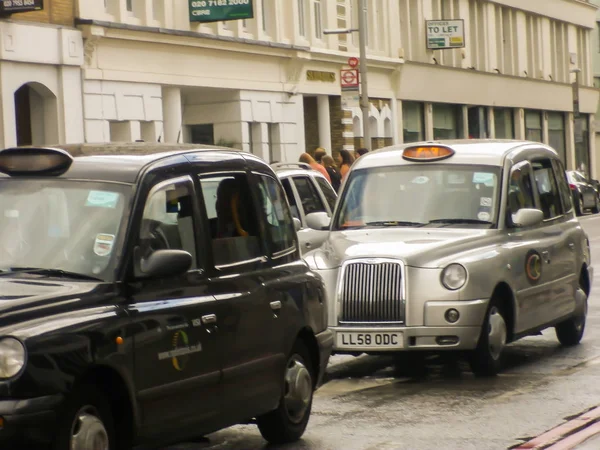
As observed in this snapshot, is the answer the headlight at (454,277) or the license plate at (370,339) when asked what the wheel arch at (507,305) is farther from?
the license plate at (370,339)

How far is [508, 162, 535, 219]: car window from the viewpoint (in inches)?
523

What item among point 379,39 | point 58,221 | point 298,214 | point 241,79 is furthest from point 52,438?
point 379,39

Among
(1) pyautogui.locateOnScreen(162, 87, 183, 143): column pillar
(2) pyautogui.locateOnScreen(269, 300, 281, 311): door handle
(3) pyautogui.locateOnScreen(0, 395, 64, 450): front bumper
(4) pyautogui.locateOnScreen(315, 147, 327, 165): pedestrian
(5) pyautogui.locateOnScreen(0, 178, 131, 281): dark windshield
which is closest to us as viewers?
(3) pyautogui.locateOnScreen(0, 395, 64, 450): front bumper

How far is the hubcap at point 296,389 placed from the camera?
909 centimetres

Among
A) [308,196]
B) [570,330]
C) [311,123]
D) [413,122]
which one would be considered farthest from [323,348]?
[413,122]

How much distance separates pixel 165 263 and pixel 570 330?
7.57 meters

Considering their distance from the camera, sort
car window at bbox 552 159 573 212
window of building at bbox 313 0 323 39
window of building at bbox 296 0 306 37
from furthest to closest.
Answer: window of building at bbox 313 0 323 39
window of building at bbox 296 0 306 37
car window at bbox 552 159 573 212

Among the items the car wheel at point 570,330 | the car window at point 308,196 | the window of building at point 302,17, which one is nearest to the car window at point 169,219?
the car wheel at point 570,330

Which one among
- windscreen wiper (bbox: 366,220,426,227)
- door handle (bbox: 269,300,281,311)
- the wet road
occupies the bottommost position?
the wet road

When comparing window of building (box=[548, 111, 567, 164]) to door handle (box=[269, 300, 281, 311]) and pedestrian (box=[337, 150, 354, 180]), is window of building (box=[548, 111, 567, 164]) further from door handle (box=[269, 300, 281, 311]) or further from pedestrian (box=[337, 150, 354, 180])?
door handle (box=[269, 300, 281, 311])

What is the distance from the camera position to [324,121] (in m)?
45.2

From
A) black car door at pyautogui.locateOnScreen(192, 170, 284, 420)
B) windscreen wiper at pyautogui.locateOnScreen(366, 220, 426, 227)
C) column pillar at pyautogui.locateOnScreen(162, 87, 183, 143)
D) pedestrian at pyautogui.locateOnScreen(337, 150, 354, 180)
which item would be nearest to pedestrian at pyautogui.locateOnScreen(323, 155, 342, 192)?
pedestrian at pyautogui.locateOnScreen(337, 150, 354, 180)

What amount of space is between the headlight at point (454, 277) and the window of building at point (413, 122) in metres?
39.5

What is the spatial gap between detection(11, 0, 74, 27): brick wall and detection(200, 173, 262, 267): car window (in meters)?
21.5
